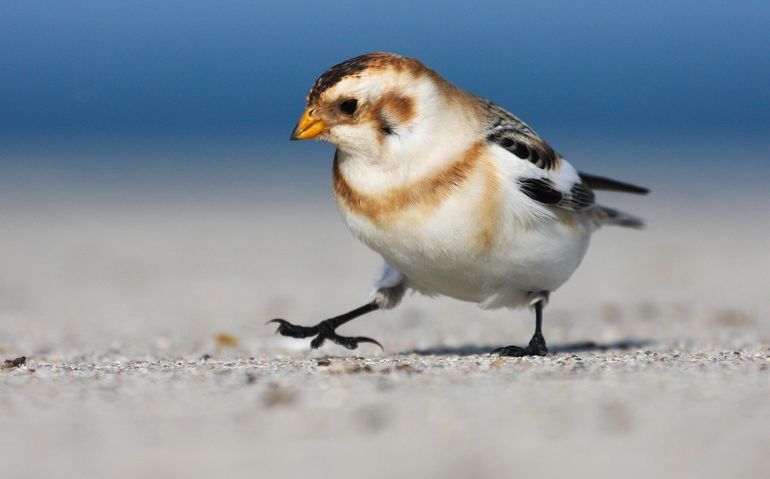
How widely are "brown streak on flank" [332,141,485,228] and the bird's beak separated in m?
0.27

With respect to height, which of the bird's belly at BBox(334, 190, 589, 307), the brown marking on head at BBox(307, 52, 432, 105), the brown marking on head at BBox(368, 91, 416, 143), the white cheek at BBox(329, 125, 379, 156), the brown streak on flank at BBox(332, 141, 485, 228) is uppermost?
the brown marking on head at BBox(307, 52, 432, 105)

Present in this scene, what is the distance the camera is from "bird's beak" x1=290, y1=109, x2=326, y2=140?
4898mm

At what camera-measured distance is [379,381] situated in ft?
13.9

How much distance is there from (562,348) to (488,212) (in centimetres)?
156

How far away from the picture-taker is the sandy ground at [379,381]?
10.7 feet

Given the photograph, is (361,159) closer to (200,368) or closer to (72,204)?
(200,368)

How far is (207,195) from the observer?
67.4ft

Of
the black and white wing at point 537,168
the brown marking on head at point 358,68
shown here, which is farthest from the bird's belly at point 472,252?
the brown marking on head at point 358,68

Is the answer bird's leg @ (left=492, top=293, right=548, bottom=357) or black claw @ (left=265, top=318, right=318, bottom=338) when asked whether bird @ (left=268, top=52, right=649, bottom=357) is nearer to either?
bird's leg @ (left=492, top=293, right=548, bottom=357)

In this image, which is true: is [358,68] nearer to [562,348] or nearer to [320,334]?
[320,334]

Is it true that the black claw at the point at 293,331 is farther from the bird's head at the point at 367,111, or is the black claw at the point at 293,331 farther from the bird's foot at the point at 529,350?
the bird's head at the point at 367,111

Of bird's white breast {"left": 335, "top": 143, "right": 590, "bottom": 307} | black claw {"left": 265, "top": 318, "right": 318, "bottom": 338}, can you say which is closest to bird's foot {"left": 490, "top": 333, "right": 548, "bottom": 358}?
bird's white breast {"left": 335, "top": 143, "right": 590, "bottom": 307}

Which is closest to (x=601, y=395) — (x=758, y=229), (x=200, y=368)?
(x=200, y=368)

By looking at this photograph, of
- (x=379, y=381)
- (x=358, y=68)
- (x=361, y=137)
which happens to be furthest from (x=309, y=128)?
(x=379, y=381)
